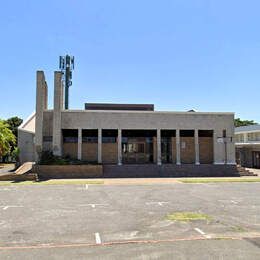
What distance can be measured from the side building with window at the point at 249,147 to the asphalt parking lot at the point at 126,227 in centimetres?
2965

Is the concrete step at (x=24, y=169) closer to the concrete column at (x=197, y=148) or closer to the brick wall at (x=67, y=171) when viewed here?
the brick wall at (x=67, y=171)

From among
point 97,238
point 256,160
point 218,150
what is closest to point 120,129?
point 218,150

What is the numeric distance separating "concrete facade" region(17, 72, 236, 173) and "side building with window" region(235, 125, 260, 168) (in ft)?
40.6

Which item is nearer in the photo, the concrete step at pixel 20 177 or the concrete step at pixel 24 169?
the concrete step at pixel 20 177

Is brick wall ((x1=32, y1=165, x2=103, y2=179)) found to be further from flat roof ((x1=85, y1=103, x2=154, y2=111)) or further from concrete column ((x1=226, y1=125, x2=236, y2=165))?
concrete column ((x1=226, y1=125, x2=236, y2=165))

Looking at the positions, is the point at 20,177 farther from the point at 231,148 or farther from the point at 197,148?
the point at 231,148

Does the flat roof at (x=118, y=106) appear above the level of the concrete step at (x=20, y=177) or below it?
above

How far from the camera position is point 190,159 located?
34906 mm

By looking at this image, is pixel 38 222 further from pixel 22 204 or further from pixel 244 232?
pixel 244 232

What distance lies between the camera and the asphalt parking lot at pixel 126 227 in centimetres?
759

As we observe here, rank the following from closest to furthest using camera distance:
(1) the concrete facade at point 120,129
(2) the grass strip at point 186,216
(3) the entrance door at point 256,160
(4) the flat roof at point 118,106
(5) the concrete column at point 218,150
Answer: (2) the grass strip at point 186,216 → (1) the concrete facade at point 120,129 → (5) the concrete column at point 218,150 → (4) the flat roof at point 118,106 → (3) the entrance door at point 256,160

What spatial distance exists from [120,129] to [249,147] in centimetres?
2272

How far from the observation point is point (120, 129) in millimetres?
32688

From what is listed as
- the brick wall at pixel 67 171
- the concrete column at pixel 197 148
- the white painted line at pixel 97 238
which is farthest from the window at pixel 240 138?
the white painted line at pixel 97 238
